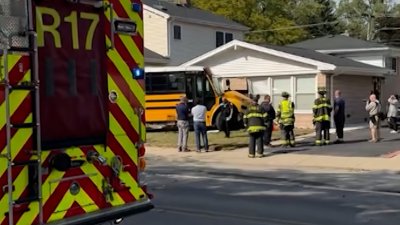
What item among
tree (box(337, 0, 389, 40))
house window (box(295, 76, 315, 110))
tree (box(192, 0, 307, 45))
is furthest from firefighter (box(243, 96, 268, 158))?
tree (box(337, 0, 389, 40))

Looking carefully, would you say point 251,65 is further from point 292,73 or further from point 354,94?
point 354,94

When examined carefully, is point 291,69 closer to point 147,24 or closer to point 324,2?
point 147,24

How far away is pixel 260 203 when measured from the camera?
34.9ft

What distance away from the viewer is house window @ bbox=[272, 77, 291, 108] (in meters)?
28.5

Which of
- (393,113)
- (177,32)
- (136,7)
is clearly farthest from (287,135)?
(177,32)

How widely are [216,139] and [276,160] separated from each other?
6.16m

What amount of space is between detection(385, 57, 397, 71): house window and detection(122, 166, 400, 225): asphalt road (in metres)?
27.1

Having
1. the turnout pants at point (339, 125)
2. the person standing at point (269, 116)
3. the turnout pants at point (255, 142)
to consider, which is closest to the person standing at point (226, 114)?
the person standing at point (269, 116)

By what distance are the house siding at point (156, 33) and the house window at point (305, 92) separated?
41.5 feet

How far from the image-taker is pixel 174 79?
2794cm

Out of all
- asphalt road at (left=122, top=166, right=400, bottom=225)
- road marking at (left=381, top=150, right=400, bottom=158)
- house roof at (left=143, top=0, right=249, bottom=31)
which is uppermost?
house roof at (left=143, top=0, right=249, bottom=31)

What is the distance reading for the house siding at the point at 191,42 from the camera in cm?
3928

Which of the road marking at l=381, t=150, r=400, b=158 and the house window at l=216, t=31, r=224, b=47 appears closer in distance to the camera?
the road marking at l=381, t=150, r=400, b=158

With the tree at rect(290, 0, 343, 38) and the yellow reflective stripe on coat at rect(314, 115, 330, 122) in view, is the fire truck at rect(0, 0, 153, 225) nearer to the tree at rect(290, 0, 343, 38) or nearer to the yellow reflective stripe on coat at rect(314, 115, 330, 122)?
the yellow reflective stripe on coat at rect(314, 115, 330, 122)
